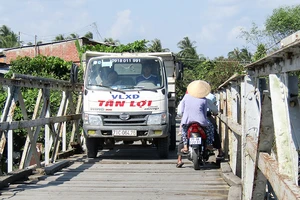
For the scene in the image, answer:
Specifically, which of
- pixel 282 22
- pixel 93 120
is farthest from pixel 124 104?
pixel 282 22

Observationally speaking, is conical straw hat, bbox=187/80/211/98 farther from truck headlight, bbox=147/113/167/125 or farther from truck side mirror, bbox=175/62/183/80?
truck side mirror, bbox=175/62/183/80

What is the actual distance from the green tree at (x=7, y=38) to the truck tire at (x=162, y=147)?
52.3 m

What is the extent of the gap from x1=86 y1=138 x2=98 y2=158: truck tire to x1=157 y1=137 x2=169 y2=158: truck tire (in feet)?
4.38

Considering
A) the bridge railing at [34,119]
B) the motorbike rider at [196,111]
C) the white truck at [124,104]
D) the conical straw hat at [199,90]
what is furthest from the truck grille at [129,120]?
the conical straw hat at [199,90]

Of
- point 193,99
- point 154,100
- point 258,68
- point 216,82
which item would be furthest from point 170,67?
point 216,82

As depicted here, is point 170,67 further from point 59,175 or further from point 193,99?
point 59,175

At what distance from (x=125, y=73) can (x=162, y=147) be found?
1746 millimetres

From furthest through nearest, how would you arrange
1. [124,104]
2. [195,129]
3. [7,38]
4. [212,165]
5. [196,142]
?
1. [7,38]
2. [124,104]
3. [212,165]
4. [195,129]
5. [196,142]

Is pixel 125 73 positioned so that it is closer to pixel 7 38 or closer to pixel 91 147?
pixel 91 147

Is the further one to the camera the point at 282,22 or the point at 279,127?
the point at 282,22

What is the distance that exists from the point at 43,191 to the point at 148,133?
151 inches

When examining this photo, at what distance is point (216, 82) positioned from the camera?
1395 inches

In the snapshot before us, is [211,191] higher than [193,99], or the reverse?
[193,99]

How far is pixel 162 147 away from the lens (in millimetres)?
11031
